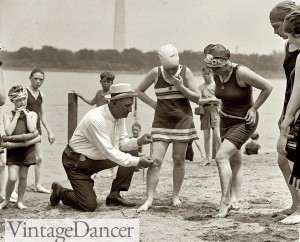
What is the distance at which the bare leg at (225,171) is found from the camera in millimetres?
5840

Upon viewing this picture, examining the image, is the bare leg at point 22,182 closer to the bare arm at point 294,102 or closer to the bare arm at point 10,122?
the bare arm at point 10,122

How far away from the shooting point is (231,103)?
598 centimetres

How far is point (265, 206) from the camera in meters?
6.53

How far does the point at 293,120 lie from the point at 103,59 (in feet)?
42.8

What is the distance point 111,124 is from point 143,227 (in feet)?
3.87

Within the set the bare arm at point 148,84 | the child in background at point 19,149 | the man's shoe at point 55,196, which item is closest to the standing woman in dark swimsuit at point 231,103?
the bare arm at point 148,84

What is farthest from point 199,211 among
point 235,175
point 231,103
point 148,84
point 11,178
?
point 11,178

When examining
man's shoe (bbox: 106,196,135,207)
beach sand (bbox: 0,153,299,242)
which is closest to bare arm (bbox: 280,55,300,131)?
beach sand (bbox: 0,153,299,242)

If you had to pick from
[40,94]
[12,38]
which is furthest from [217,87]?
[12,38]

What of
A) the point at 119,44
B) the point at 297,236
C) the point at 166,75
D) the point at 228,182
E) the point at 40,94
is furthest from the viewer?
the point at 119,44

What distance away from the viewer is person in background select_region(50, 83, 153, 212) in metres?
6.04

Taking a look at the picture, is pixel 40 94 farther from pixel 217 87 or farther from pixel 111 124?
pixel 217 87

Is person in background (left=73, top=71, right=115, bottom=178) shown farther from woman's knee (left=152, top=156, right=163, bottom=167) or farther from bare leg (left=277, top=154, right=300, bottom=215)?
bare leg (left=277, top=154, right=300, bottom=215)

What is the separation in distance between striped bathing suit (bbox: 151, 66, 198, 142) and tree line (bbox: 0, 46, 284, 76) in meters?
6.30
